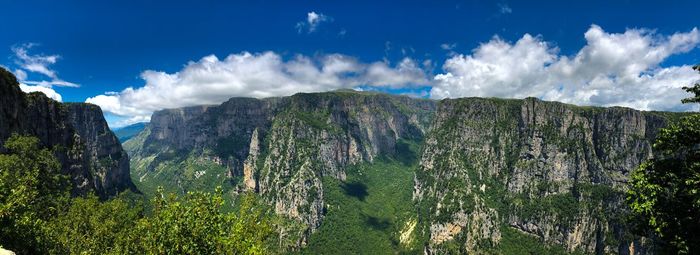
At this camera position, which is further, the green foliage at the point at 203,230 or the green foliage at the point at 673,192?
the green foliage at the point at 203,230

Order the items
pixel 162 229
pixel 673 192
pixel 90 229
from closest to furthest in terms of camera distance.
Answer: pixel 162 229 → pixel 673 192 → pixel 90 229

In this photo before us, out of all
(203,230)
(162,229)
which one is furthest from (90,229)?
(203,230)

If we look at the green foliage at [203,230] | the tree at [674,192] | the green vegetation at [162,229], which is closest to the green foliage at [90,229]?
the green vegetation at [162,229]

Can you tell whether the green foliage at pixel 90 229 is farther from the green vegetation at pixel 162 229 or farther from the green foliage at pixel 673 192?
the green foliage at pixel 673 192

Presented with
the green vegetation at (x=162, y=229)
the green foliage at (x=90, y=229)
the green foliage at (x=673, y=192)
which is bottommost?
the green foliage at (x=90, y=229)

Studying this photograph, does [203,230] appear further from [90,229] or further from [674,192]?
[90,229]

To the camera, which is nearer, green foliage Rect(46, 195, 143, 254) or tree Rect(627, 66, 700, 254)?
tree Rect(627, 66, 700, 254)

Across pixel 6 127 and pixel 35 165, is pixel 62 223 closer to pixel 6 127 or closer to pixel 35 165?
pixel 35 165

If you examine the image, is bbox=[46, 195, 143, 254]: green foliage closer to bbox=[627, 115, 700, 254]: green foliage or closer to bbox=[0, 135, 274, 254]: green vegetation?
bbox=[0, 135, 274, 254]: green vegetation

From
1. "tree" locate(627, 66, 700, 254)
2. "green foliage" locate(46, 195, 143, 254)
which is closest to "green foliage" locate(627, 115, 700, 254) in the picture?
"tree" locate(627, 66, 700, 254)
